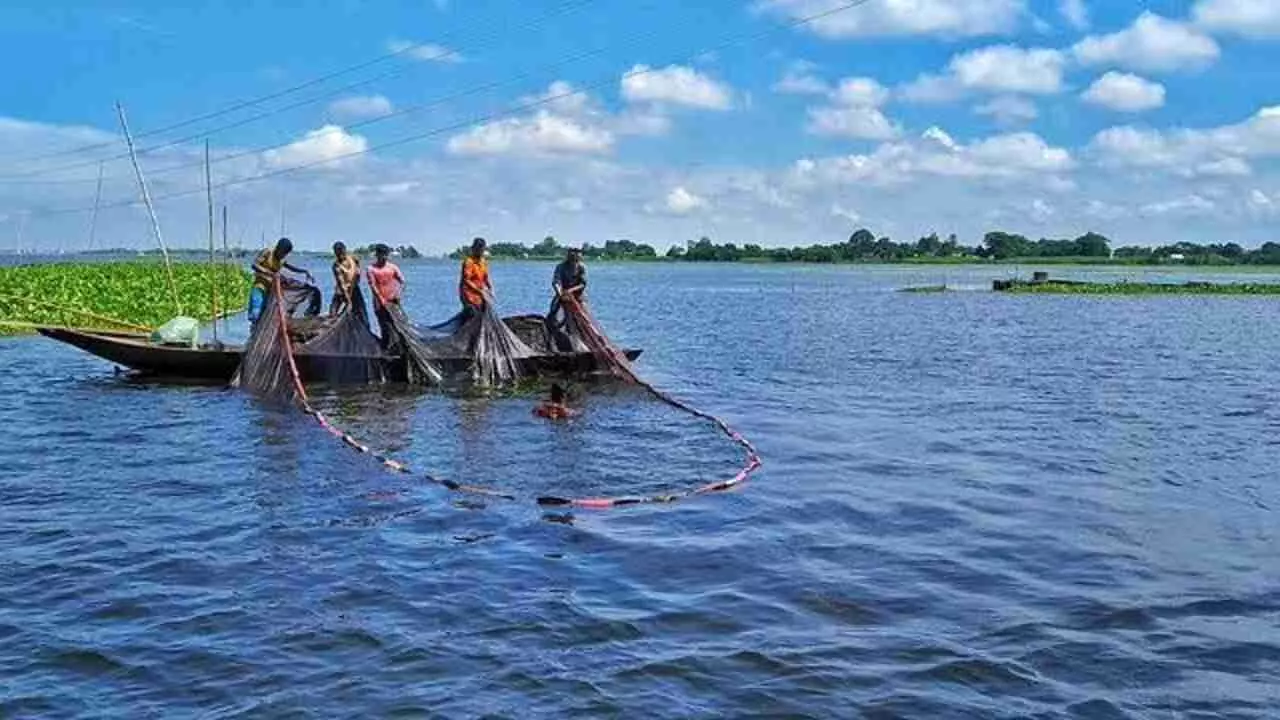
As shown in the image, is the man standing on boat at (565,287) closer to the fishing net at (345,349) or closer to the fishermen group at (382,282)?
the fishermen group at (382,282)

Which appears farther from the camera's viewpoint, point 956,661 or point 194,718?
point 956,661

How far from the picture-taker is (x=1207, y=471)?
14258 millimetres

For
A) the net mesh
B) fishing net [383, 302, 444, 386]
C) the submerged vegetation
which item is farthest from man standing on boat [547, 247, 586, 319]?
the submerged vegetation

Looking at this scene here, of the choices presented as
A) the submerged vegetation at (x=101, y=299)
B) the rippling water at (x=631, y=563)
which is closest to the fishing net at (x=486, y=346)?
Answer: the rippling water at (x=631, y=563)

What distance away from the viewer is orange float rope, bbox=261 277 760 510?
11727 mm

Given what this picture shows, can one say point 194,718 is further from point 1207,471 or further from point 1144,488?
point 1207,471

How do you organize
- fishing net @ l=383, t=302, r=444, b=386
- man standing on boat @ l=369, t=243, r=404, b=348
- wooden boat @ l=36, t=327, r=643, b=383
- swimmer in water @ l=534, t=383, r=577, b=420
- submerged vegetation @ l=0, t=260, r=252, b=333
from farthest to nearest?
1. submerged vegetation @ l=0, t=260, r=252, b=333
2. man standing on boat @ l=369, t=243, r=404, b=348
3. fishing net @ l=383, t=302, r=444, b=386
4. wooden boat @ l=36, t=327, r=643, b=383
5. swimmer in water @ l=534, t=383, r=577, b=420

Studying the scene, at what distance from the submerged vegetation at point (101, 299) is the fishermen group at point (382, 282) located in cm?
499

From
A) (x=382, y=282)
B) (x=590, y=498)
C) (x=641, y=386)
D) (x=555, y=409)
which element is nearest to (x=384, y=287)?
(x=382, y=282)

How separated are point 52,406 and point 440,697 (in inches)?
551

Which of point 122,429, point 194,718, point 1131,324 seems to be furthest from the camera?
point 1131,324

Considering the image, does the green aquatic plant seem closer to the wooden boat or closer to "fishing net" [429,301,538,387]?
the wooden boat

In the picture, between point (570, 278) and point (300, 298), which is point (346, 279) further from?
point (570, 278)

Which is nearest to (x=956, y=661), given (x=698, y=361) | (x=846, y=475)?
(x=846, y=475)
